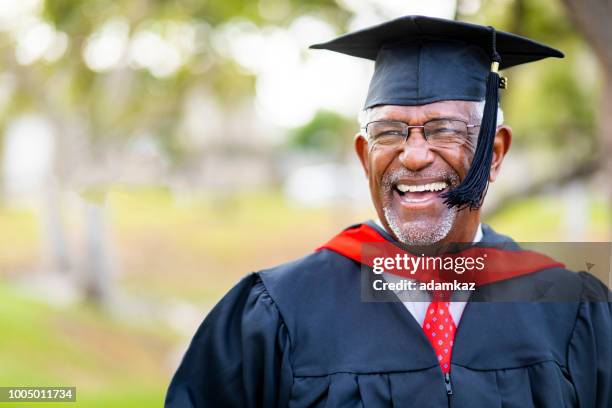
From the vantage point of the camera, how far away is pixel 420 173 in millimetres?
2357

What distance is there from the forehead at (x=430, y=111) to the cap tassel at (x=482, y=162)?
2.4 inches

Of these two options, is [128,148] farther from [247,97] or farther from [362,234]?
[362,234]

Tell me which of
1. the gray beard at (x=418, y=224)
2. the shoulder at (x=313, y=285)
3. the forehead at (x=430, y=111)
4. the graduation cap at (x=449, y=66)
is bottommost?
the shoulder at (x=313, y=285)

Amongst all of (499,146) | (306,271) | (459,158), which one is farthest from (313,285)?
(499,146)

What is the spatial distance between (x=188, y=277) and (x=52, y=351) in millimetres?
7169

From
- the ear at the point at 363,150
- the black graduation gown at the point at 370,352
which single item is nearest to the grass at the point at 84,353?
the black graduation gown at the point at 370,352

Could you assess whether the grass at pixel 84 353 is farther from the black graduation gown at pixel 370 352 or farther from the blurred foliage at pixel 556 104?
the blurred foliage at pixel 556 104

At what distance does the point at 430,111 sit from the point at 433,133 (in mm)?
74

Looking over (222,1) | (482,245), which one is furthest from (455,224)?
(222,1)

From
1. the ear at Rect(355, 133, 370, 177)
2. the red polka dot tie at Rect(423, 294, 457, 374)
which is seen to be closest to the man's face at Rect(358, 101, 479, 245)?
the ear at Rect(355, 133, 370, 177)

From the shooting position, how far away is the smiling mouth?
237cm

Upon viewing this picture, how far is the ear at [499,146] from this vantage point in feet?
8.34

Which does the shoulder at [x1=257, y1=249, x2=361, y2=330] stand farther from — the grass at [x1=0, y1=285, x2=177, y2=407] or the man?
the grass at [x1=0, y1=285, x2=177, y2=407]

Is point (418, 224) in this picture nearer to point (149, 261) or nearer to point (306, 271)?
point (306, 271)
